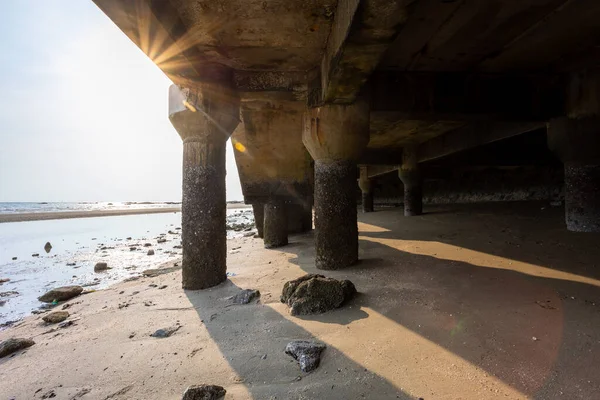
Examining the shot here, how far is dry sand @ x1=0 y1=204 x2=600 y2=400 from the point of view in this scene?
1945mm

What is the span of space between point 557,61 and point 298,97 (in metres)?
4.40

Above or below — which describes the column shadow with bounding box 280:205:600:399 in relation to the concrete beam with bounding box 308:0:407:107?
below

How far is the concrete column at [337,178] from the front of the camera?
186 inches

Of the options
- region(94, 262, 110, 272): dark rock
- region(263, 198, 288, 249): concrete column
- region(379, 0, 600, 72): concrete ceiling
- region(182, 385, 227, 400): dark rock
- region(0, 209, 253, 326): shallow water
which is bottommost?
region(0, 209, 253, 326): shallow water

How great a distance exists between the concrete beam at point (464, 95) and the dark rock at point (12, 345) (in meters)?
5.58

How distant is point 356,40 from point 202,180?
114 inches

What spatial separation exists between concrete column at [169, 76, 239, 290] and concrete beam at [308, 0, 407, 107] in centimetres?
183

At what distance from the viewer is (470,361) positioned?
210 centimetres

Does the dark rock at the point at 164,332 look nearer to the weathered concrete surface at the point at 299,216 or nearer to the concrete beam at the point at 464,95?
the concrete beam at the point at 464,95

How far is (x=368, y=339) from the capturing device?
2.51 m

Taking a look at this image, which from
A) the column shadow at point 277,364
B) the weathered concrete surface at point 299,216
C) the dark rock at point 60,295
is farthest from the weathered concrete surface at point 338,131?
the dark rock at point 60,295

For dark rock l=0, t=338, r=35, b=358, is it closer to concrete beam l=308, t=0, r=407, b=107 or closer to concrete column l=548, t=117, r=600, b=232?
concrete beam l=308, t=0, r=407, b=107

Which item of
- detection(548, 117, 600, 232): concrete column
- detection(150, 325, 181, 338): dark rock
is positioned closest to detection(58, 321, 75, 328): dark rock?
detection(150, 325, 181, 338): dark rock

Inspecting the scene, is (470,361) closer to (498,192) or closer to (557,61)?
(557,61)
